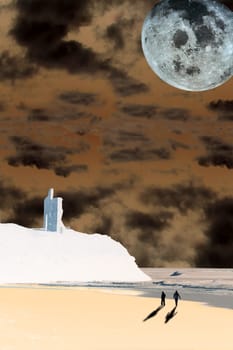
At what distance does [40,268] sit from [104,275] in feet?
44.9

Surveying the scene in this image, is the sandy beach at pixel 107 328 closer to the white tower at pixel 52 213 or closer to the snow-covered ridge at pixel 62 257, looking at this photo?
the white tower at pixel 52 213

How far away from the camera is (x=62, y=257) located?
146 m

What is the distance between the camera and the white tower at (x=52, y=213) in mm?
128625

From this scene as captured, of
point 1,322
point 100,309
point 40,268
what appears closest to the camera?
point 1,322

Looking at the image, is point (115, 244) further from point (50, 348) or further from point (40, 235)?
point (50, 348)

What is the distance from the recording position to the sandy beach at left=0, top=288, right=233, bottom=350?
30.0m

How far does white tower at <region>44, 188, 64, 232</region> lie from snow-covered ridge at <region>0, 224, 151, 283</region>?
5.77 ft

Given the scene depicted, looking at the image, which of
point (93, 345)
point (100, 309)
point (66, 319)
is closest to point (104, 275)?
point (100, 309)

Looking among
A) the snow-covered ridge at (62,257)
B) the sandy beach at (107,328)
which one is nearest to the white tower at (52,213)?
the snow-covered ridge at (62,257)

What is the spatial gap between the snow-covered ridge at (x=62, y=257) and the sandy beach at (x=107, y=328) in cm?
8394

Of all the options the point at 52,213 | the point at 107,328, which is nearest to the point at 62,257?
the point at 52,213

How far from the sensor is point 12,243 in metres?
140

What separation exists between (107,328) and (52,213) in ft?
328

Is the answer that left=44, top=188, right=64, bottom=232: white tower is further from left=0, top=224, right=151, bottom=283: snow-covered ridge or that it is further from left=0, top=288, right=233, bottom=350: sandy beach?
left=0, top=288, right=233, bottom=350: sandy beach
